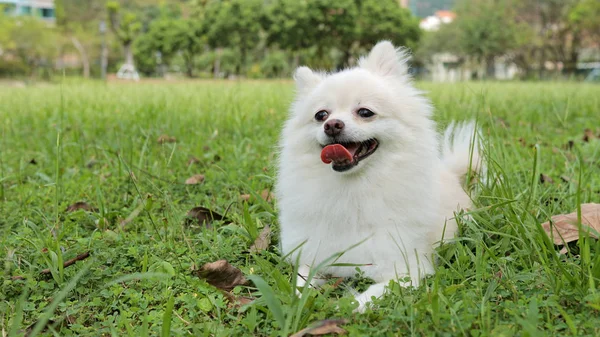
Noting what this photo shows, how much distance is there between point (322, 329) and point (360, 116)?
1.00 metres

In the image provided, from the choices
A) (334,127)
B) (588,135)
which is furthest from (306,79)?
(588,135)

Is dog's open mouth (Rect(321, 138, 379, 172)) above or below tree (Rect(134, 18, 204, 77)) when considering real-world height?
below

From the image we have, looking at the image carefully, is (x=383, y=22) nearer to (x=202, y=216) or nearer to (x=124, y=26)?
(x=124, y=26)

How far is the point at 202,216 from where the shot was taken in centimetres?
305

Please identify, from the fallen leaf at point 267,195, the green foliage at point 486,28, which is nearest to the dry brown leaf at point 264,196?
the fallen leaf at point 267,195

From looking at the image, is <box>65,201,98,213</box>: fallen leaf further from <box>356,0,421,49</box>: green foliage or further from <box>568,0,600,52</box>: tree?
<box>356,0,421,49</box>: green foliage

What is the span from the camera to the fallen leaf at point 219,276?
2240mm

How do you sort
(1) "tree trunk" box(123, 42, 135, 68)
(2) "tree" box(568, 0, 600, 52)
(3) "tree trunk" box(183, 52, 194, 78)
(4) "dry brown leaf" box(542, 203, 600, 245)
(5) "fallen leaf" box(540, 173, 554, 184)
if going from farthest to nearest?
(1) "tree trunk" box(123, 42, 135, 68) < (3) "tree trunk" box(183, 52, 194, 78) < (2) "tree" box(568, 0, 600, 52) < (5) "fallen leaf" box(540, 173, 554, 184) < (4) "dry brown leaf" box(542, 203, 600, 245)

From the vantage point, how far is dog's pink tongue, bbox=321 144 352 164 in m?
2.21

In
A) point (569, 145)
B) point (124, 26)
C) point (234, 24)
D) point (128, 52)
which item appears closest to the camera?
point (569, 145)

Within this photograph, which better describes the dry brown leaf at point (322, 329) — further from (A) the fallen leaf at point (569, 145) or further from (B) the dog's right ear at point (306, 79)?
(A) the fallen leaf at point (569, 145)

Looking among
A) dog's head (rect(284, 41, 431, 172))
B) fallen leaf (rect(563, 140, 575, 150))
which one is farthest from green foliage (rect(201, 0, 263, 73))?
dog's head (rect(284, 41, 431, 172))

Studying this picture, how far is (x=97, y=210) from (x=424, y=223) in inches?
79.7

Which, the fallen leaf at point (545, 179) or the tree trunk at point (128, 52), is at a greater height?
the tree trunk at point (128, 52)
